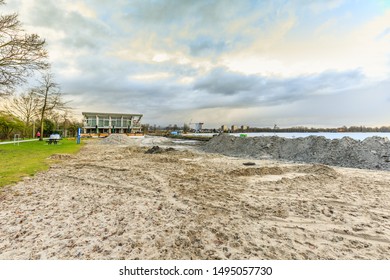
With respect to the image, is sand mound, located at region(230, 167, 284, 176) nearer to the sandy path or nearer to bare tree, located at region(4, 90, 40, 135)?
the sandy path

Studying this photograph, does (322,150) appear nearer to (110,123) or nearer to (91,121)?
(110,123)

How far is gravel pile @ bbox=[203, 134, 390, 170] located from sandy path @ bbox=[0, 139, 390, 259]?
6440 millimetres

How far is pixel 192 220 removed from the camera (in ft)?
14.2

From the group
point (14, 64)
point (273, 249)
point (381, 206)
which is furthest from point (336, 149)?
point (14, 64)

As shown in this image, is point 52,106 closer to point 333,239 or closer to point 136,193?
point 136,193

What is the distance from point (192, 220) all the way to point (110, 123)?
61715 mm

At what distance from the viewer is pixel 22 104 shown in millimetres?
37219

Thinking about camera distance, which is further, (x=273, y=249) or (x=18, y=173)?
(x=18, y=173)

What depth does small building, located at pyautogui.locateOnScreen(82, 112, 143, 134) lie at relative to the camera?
58.6 meters

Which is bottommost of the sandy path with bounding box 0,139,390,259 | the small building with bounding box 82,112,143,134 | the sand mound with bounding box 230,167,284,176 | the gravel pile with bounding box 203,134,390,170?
the sandy path with bounding box 0,139,390,259

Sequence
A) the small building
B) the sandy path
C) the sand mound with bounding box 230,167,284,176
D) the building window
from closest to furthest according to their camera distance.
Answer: the sandy path, the sand mound with bounding box 230,167,284,176, the small building, the building window

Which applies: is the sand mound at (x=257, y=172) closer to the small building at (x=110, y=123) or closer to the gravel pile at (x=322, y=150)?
the gravel pile at (x=322, y=150)

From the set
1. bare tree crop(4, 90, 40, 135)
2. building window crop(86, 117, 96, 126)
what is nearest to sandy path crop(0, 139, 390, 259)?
bare tree crop(4, 90, 40, 135)
